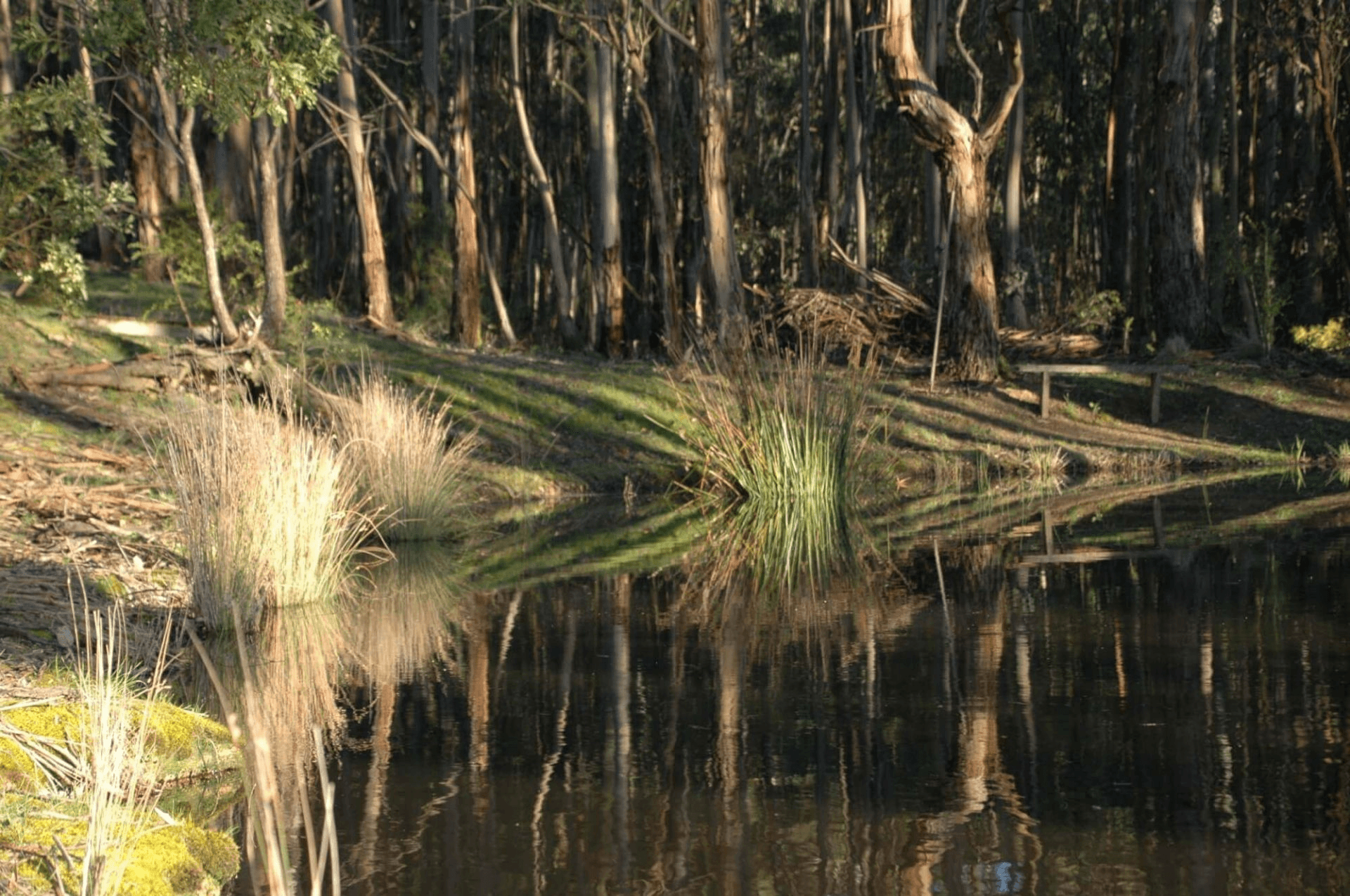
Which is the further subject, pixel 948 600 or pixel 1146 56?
pixel 1146 56

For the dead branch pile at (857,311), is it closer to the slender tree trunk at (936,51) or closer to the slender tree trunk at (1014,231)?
the slender tree trunk at (936,51)

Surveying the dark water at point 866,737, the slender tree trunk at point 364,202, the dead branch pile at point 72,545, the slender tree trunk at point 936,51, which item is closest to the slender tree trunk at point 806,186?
the slender tree trunk at point 936,51

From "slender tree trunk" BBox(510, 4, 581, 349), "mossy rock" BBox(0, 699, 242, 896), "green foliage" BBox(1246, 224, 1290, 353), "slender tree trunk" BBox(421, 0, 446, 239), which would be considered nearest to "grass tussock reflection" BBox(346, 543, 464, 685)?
"mossy rock" BBox(0, 699, 242, 896)

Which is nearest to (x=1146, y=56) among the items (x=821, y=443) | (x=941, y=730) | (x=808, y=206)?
(x=808, y=206)

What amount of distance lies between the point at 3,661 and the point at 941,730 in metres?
3.70

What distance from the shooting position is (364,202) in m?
25.0

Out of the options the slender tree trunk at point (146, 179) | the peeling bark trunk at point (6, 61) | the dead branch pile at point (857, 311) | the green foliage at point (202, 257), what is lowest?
the dead branch pile at point (857, 311)

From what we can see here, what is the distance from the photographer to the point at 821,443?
39.7 feet

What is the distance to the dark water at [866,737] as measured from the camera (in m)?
4.31

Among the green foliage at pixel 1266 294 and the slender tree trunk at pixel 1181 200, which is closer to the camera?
the green foliage at pixel 1266 294

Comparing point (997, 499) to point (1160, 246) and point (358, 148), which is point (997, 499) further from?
point (358, 148)

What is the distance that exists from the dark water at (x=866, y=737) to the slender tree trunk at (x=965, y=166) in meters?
10.9

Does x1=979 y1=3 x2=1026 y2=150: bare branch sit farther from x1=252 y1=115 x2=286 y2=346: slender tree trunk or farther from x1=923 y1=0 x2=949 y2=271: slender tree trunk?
x1=252 y1=115 x2=286 y2=346: slender tree trunk

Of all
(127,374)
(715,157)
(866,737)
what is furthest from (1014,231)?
(866,737)
